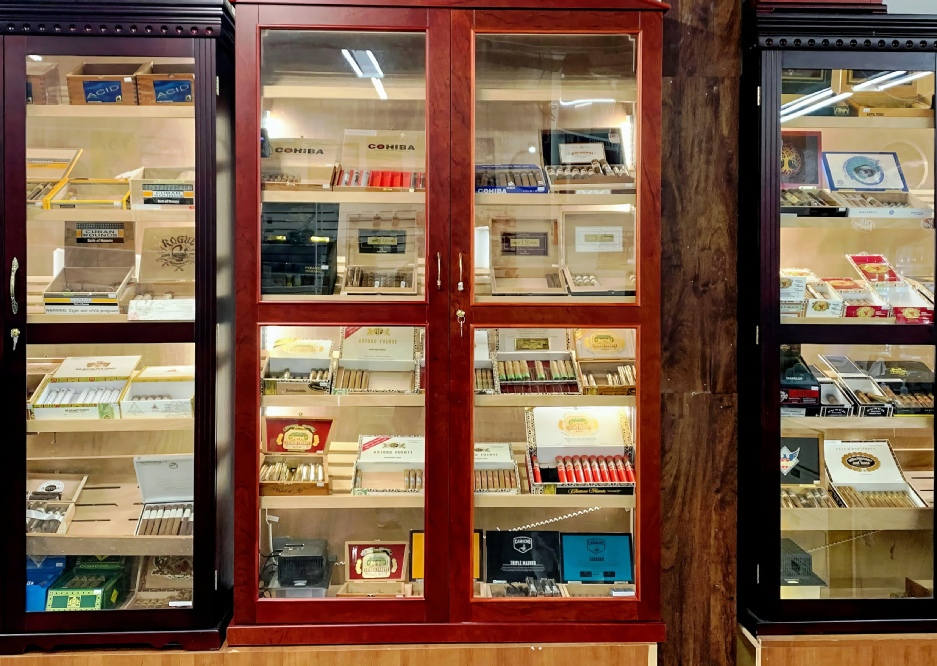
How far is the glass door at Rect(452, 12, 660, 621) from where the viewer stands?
2.10 metres

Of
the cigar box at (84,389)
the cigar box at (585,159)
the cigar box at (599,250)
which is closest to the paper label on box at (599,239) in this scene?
the cigar box at (599,250)

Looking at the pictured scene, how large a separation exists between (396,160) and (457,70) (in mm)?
340

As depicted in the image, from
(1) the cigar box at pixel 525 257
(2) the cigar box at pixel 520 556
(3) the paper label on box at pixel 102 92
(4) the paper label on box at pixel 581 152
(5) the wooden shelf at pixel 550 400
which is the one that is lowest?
(2) the cigar box at pixel 520 556

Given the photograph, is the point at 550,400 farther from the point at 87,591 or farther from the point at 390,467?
the point at 87,591

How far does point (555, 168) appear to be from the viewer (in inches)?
88.3

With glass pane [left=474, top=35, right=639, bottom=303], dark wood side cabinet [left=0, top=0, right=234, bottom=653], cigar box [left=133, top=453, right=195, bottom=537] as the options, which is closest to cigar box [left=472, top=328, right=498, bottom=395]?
glass pane [left=474, top=35, right=639, bottom=303]

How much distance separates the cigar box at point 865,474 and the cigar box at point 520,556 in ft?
3.15

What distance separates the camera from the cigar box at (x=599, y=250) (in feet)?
7.14

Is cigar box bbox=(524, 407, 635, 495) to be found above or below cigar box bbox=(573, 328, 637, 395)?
below

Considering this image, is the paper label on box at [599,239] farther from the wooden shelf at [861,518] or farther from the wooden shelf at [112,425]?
the wooden shelf at [112,425]

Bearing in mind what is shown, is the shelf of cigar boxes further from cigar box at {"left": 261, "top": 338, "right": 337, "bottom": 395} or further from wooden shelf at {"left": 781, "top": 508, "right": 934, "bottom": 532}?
wooden shelf at {"left": 781, "top": 508, "right": 934, "bottom": 532}

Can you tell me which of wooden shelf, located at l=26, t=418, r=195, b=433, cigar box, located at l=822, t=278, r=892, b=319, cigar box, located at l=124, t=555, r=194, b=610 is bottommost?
cigar box, located at l=124, t=555, r=194, b=610

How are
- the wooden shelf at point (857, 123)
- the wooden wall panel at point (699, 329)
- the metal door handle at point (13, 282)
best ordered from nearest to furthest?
the metal door handle at point (13, 282) → the wooden shelf at point (857, 123) → the wooden wall panel at point (699, 329)

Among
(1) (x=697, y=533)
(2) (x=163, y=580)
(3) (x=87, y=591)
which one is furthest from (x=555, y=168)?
(3) (x=87, y=591)
